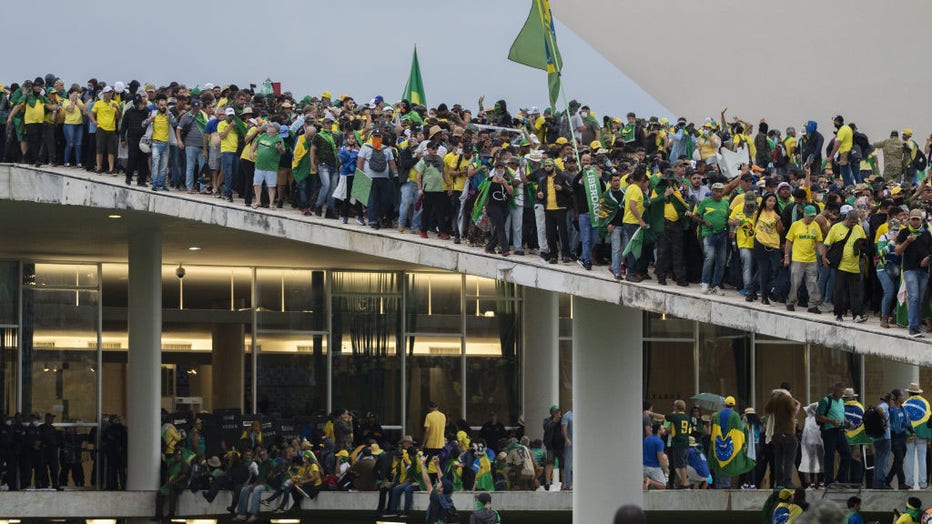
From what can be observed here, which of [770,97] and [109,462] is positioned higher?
[770,97]

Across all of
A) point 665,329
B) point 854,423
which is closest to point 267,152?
point 854,423

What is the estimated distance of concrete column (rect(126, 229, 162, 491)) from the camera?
2447cm

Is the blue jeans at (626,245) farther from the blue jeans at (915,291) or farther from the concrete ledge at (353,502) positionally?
the concrete ledge at (353,502)

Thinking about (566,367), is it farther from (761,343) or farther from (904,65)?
(904,65)

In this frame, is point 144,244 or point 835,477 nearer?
point 835,477

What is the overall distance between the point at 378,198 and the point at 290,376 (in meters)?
9.61

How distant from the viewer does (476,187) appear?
19.3 metres

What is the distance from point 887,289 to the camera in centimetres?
1563

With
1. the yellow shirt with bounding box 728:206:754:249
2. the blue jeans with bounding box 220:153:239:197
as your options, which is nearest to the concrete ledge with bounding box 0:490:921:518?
the blue jeans with bounding box 220:153:239:197

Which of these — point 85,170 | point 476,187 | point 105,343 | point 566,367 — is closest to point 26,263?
point 105,343

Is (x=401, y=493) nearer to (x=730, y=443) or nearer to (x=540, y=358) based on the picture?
(x=730, y=443)

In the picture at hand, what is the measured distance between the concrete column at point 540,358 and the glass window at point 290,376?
3.61 metres

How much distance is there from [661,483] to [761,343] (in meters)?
8.95

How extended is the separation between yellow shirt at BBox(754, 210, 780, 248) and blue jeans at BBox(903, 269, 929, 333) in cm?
167
